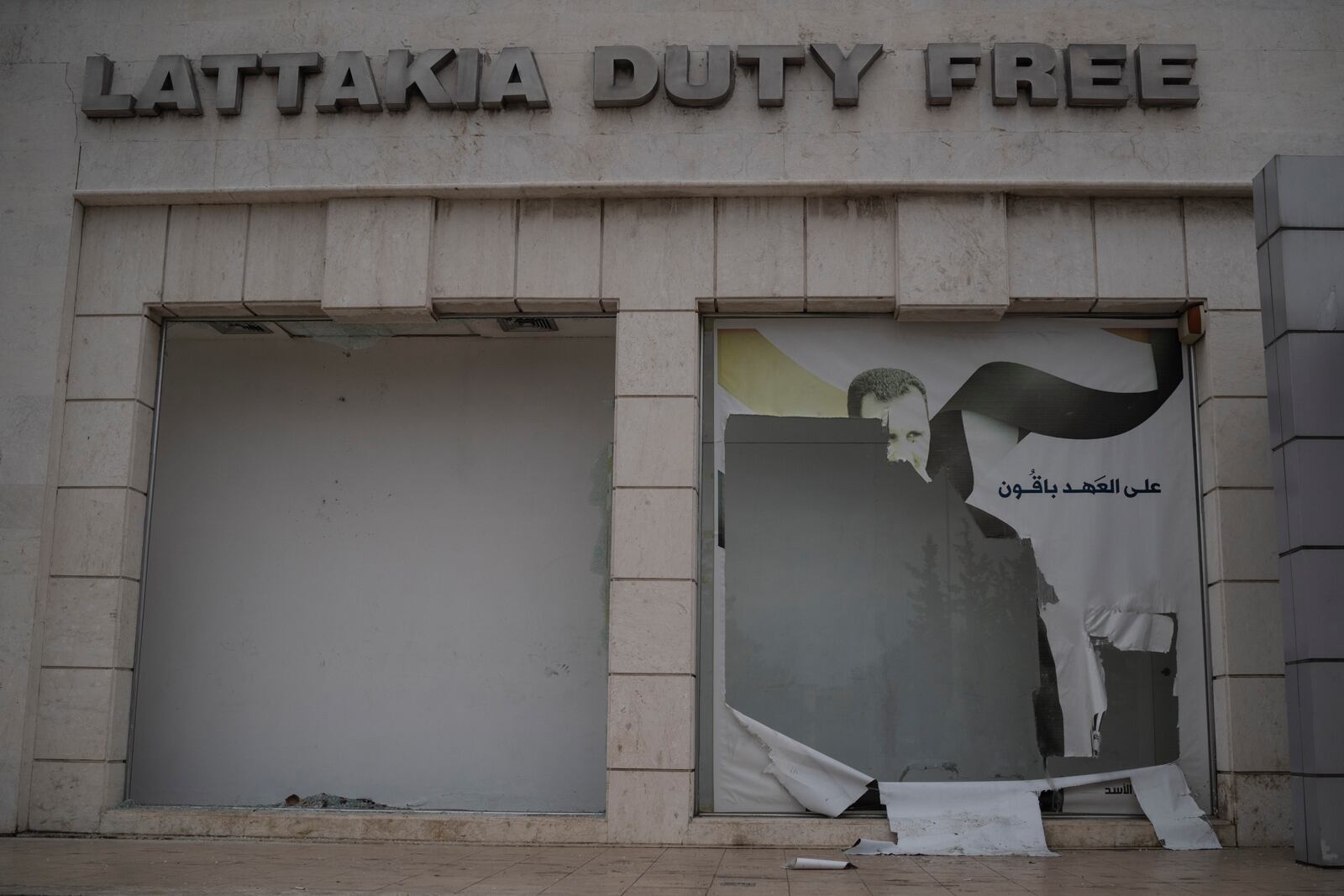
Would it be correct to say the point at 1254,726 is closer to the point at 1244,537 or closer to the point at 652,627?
the point at 1244,537

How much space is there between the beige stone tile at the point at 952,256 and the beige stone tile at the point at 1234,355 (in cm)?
173

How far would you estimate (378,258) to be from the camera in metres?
10.8

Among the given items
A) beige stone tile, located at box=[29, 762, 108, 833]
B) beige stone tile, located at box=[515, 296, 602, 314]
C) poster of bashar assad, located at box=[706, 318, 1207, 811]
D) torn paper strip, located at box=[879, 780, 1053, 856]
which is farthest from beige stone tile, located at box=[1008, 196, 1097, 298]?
beige stone tile, located at box=[29, 762, 108, 833]

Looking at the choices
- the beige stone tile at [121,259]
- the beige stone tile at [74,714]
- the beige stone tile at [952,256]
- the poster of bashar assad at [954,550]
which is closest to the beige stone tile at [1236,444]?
the poster of bashar assad at [954,550]

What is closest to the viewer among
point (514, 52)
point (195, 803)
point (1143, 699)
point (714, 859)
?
point (714, 859)

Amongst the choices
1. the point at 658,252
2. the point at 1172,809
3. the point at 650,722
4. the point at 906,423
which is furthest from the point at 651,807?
the point at 658,252

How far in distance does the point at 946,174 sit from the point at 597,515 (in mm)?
4557

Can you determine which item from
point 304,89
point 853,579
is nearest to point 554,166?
point 304,89

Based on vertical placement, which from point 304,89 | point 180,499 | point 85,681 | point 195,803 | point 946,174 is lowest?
point 195,803

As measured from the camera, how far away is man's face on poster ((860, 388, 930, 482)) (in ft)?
34.9

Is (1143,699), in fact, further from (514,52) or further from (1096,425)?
(514,52)

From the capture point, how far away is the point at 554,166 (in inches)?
422

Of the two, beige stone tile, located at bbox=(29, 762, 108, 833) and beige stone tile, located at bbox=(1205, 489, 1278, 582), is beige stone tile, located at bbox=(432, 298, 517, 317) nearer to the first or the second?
beige stone tile, located at bbox=(29, 762, 108, 833)

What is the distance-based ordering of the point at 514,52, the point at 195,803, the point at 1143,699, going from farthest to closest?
1. the point at 195,803
2. the point at 514,52
3. the point at 1143,699
